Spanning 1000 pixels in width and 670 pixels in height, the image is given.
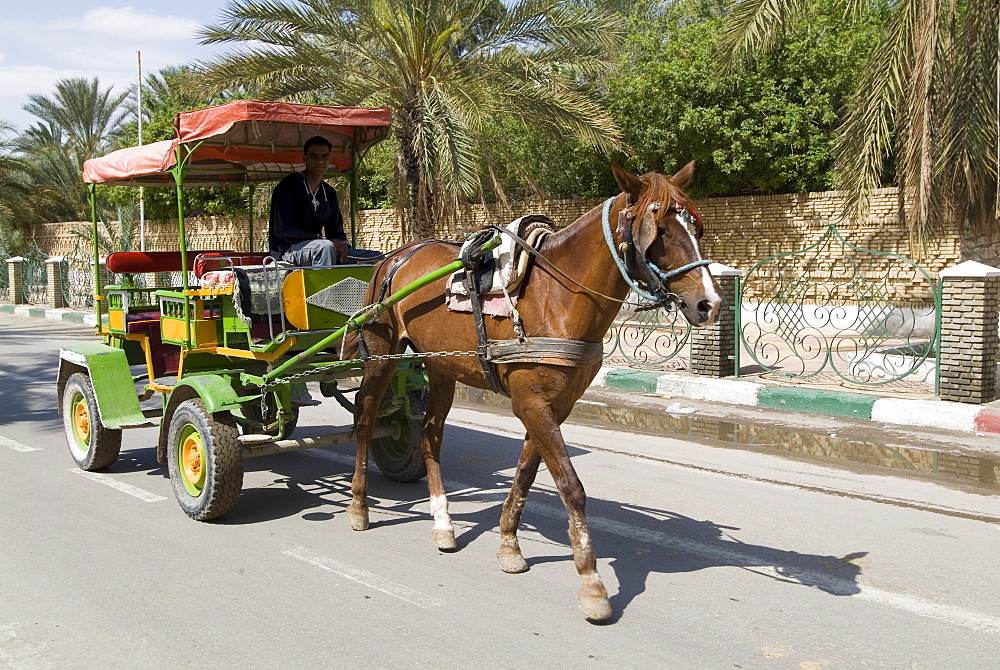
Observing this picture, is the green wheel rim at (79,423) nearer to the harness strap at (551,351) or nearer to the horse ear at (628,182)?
the harness strap at (551,351)

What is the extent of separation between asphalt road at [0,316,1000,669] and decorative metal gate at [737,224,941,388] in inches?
160

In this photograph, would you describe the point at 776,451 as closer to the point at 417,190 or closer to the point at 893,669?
the point at 893,669

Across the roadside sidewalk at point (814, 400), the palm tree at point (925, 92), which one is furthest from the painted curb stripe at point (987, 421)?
the palm tree at point (925, 92)

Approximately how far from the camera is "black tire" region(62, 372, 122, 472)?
6.82 metres

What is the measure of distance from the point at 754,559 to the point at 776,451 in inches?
130

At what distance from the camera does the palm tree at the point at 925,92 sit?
10.1 m

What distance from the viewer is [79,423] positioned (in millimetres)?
7262

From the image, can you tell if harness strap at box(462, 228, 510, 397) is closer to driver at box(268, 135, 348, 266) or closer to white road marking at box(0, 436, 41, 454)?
driver at box(268, 135, 348, 266)

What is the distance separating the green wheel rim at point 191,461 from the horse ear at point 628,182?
3.24m

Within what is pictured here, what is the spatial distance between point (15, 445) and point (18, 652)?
4.86 meters

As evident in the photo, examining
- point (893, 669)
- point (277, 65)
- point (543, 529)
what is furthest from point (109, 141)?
point (893, 669)

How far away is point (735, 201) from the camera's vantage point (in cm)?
1847

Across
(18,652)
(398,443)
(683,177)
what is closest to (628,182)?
(683,177)

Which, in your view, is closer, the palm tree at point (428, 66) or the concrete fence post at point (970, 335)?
the concrete fence post at point (970, 335)
